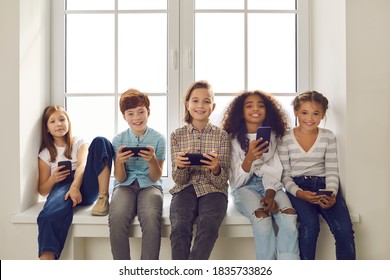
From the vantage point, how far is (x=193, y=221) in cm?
224

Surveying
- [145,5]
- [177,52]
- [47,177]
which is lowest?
[47,177]

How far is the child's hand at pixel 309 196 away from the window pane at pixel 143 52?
Answer: 0.98m

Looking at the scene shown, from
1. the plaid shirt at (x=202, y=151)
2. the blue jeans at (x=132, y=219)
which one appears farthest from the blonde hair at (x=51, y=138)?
the plaid shirt at (x=202, y=151)

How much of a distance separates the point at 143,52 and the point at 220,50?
1.44ft

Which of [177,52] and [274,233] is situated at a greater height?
[177,52]

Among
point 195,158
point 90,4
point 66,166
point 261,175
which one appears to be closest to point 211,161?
point 195,158

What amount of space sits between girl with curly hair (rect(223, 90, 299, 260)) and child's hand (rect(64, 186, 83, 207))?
2.41 feet

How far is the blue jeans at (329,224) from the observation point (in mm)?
2199

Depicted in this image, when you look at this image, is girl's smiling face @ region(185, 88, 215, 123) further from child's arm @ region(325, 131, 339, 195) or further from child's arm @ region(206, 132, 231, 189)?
child's arm @ region(325, 131, 339, 195)

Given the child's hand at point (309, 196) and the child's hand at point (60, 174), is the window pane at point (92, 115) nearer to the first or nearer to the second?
the child's hand at point (60, 174)

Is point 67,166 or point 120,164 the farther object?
point 67,166

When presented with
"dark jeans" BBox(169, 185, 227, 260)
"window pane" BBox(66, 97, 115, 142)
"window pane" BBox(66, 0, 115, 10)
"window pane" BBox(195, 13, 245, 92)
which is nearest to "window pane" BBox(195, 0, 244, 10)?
"window pane" BBox(195, 13, 245, 92)

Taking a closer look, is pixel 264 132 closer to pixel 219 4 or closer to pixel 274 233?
pixel 274 233

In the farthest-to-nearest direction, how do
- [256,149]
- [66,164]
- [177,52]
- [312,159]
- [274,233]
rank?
[177,52], [66,164], [312,159], [256,149], [274,233]
